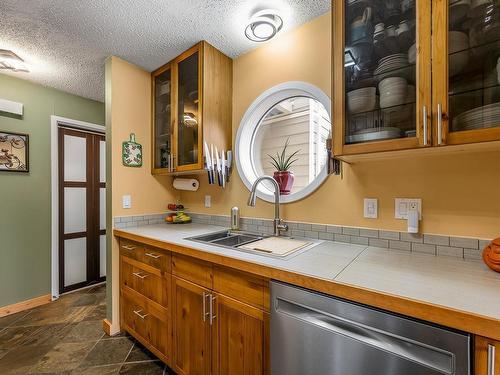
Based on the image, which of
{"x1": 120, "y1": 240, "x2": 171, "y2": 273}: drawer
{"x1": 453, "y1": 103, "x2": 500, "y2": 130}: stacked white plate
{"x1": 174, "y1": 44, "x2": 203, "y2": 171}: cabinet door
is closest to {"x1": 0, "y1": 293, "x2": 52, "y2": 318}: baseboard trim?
{"x1": 120, "y1": 240, "x2": 171, "y2": 273}: drawer

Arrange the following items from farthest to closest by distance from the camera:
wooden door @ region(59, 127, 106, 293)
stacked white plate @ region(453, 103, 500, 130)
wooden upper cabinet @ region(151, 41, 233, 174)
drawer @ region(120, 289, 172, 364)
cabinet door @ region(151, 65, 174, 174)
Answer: wooden door @ region(59, 127, 106, 293)
cabinet door @ region(151, 65, 174, 174)
wooden upper cabinet @ region(151, 41, 233, 174)
drawer @ region(120, 289, 172, 364)
stacked white plate @ region(453, 103, 500, 130)

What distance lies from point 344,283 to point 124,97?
227cm

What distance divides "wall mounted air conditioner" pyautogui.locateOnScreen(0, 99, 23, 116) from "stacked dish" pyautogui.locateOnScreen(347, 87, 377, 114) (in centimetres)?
310

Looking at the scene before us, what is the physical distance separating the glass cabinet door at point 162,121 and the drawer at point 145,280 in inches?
35.4

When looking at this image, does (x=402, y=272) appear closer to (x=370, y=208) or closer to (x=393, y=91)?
(x=370, y=208)

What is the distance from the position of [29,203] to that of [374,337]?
3.25 metres

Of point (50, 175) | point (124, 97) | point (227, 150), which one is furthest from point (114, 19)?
point (50, 175)

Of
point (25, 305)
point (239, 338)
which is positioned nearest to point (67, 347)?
point (25, 305)

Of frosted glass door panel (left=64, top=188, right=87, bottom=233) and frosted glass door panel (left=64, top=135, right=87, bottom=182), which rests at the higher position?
frosted glass door panel (left=64, top=135, right=87, bottom=182)

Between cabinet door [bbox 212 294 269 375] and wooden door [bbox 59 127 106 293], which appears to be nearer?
cabinet door [bbox 212 294 269 375]

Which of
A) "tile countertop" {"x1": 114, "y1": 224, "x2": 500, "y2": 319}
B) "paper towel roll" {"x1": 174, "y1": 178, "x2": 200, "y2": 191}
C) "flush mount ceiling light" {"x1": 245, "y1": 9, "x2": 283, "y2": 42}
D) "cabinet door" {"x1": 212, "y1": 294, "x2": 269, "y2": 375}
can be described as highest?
"flush mount ceiling light" {"x1": 245, "y1": 9, "x2": 283, "y2": 42}

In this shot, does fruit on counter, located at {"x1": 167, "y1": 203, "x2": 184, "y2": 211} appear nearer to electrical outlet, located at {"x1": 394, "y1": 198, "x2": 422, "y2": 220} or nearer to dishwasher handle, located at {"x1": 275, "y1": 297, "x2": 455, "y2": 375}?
dishwasher handle, located at {"x1": 275, "y1": 297, "x2": 455, "y2": 375}

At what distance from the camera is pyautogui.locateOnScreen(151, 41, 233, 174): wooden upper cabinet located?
1853 mm

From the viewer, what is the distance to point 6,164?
7.57 feet
